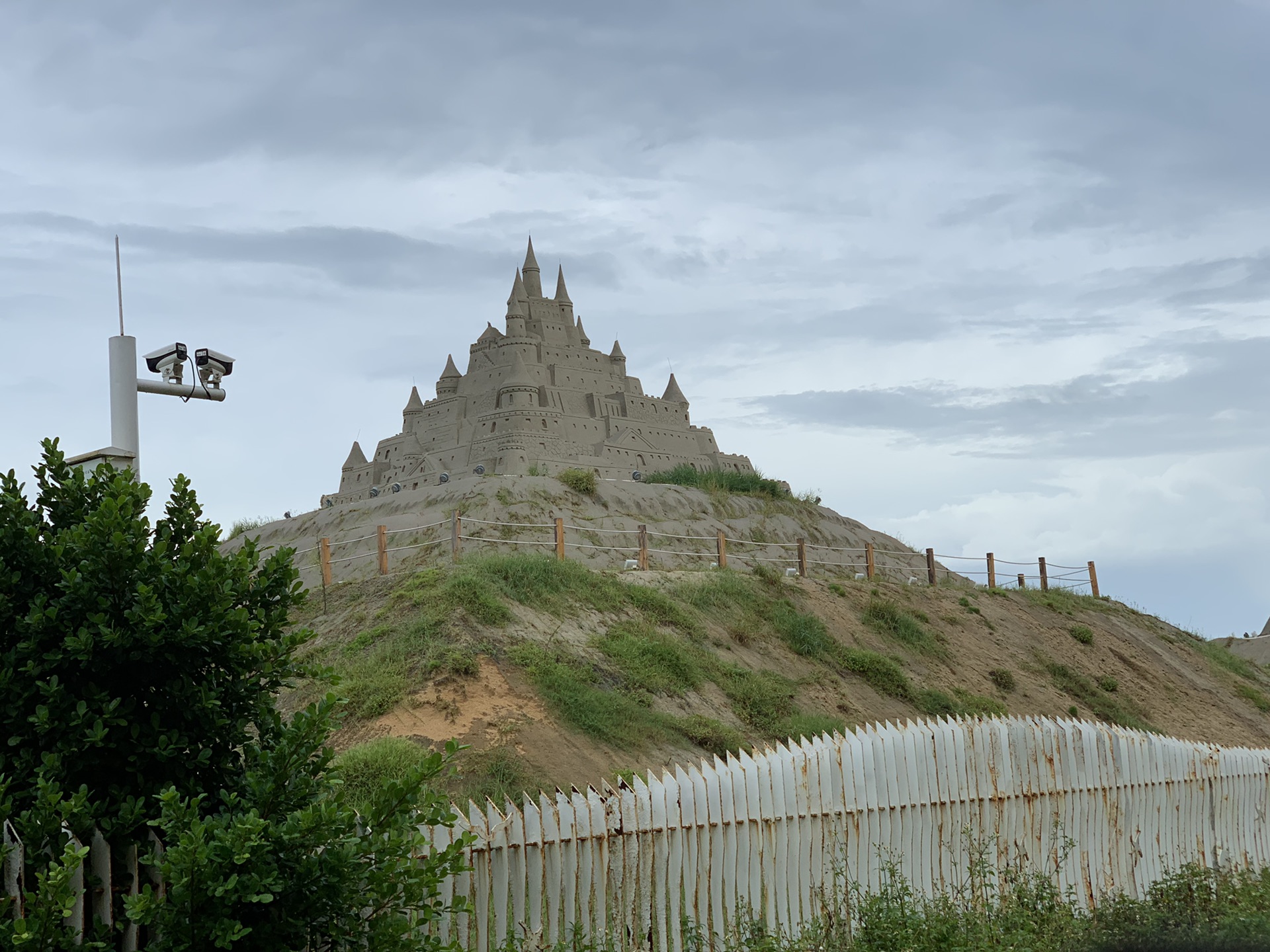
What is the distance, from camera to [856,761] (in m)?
10.2

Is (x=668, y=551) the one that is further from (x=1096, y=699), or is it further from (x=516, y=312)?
(x=516, y=312)

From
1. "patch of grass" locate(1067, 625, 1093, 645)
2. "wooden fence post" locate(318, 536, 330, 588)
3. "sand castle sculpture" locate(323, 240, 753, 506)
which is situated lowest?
"patch of grass" locate(1067, 625, 1093, 645)

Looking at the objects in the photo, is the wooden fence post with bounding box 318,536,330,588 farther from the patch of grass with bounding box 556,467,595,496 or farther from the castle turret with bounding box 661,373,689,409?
the castle turret with bounding box 661,373,689,409

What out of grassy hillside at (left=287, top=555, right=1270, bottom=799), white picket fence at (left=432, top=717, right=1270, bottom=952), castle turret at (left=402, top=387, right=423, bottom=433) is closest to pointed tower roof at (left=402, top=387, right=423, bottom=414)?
castle turret at (left=402, top=387, right=423, bottom=433)

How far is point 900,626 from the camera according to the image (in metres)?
27.0

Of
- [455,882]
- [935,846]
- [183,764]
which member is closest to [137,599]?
[183,764]

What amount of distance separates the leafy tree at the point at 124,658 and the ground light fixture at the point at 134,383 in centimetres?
198

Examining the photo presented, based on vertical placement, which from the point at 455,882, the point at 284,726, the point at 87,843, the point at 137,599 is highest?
the point at 137,599

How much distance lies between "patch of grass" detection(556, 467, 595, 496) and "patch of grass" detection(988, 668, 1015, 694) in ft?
42.4

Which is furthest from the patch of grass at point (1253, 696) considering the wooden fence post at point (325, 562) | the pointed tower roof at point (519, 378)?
the pointed tower roof at point (519, 378)

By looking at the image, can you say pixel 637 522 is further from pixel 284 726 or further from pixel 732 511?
pixel 284 726

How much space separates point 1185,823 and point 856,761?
5944 millimetres

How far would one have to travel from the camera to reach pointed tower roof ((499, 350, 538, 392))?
4641cm

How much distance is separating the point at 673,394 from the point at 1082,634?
90.5ft
